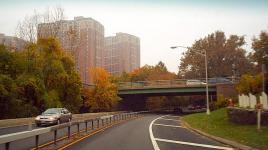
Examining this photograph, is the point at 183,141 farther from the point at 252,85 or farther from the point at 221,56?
the point at 221,56

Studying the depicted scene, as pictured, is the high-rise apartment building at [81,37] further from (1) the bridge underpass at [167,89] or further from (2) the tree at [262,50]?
(2) the tree at [262,50]

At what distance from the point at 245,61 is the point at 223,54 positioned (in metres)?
5.56

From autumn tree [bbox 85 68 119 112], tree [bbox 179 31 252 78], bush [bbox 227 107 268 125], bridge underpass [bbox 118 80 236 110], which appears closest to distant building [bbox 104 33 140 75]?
tree [bbox 179 31 252 78]

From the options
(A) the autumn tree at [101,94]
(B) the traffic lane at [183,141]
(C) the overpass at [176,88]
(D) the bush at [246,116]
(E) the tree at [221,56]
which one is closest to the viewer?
(B) the traffic lane at [183,141]

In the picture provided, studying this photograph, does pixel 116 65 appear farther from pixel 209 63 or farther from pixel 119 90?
pixel 119 90

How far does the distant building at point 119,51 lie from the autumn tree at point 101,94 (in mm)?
63383

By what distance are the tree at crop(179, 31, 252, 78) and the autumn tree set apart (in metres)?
28.7

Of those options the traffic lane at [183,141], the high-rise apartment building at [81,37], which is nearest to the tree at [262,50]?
the traffic lane at [183,141]

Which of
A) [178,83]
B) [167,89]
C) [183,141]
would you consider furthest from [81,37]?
[183,141]

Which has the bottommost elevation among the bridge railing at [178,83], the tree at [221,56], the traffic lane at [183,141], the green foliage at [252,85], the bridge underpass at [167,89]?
the traffic lane at [183,141]

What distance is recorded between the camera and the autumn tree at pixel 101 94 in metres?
74.1

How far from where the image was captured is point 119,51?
143m

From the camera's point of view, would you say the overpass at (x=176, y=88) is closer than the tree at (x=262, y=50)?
No

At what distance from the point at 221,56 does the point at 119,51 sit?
53393 mm
